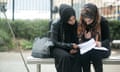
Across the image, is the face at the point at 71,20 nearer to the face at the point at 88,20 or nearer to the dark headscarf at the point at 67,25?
the dark headscarf at the point at 67,25

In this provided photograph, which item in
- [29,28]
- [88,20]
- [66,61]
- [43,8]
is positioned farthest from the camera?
[43,8]

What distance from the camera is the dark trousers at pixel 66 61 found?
587 cm

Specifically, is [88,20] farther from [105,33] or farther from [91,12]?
[105,33]

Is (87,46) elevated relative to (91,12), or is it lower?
lower

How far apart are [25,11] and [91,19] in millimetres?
7889

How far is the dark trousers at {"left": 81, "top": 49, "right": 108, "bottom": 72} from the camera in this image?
5963 millimetres

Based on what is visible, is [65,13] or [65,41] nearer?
[65,13]

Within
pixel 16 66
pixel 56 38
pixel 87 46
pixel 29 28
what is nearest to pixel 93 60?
pixel 87 46

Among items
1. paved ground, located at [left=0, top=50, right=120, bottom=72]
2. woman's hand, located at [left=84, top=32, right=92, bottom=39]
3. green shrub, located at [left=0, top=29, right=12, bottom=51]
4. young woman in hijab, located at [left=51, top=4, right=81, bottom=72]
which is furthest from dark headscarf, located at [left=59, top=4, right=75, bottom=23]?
green shrub, located at [left=0, top=29, right=12, bottom=51]

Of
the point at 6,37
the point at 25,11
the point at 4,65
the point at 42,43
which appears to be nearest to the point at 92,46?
the point at 42,43

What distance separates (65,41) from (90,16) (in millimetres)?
509

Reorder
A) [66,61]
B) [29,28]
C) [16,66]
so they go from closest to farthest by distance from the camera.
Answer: [66,61]
[16,66]
[29,28]

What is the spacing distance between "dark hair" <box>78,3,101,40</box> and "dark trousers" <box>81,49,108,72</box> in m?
0.34

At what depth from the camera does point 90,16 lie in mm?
6035
